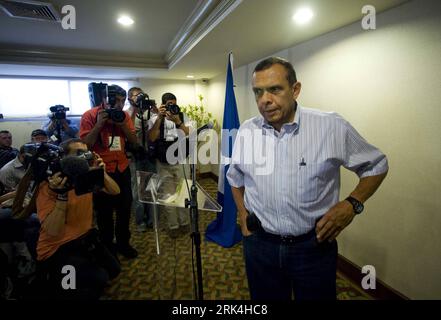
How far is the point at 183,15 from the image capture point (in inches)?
84.2

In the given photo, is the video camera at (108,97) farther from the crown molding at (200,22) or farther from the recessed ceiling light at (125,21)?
the crown molding at (200,22)

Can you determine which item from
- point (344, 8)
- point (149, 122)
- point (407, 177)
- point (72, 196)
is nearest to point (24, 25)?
point (149, 122)

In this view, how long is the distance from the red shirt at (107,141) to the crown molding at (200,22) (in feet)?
3.39

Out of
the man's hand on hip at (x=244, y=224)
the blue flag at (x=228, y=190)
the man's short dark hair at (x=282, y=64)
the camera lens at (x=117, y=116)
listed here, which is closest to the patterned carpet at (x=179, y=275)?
the blue flag at (x=228, y=190)

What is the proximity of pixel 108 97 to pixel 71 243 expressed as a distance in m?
1.19

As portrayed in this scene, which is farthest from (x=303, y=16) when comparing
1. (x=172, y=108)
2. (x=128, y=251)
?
(x=128, y=251)

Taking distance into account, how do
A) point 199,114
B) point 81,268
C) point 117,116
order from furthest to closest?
point 199,114 < point 117,116 < point 81,268

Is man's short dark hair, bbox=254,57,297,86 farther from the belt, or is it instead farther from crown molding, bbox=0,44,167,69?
crown molding, bbox=0,44,167,69

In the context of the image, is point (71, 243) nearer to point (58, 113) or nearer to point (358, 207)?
point (358, 207)

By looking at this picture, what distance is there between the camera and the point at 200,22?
6.91 ft

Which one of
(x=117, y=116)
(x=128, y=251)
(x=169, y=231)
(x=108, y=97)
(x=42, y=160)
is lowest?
(x=128, y=251)

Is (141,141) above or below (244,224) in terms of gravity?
above
